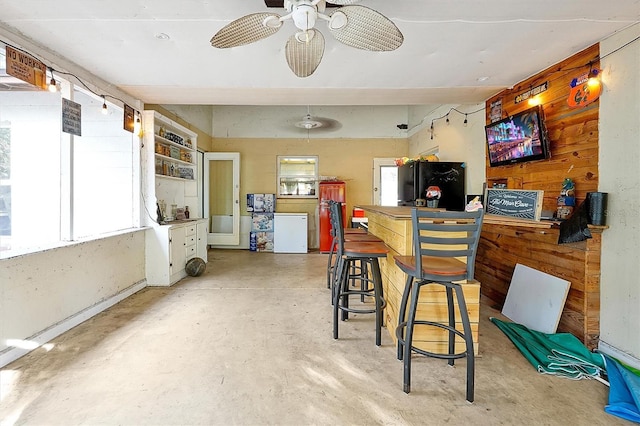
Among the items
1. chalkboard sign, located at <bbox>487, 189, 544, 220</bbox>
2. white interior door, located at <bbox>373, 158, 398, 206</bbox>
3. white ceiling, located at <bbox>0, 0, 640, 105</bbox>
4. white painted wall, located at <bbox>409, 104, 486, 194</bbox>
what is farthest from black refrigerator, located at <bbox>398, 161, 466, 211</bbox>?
white interior door, located at <bbox>373, 158, 398, 206</bbox>

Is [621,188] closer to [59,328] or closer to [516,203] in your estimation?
[516,203]

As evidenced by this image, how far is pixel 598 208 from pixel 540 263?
Result: 805 mm

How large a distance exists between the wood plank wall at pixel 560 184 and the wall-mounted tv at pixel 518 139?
0.09m

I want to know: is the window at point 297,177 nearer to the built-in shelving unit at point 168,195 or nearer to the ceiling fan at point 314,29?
the built-in shelving unit at point 168,195

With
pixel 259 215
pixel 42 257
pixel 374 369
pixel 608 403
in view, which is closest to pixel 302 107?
pixel 259 215

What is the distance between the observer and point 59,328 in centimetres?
243

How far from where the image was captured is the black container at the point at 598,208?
6.89 feet

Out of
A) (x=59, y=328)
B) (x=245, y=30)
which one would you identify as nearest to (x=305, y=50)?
(x=245, y=30)

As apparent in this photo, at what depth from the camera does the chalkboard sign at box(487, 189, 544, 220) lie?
238 cm

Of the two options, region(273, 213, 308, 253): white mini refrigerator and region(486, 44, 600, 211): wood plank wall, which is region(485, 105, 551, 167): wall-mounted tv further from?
region(273, 213, 308, 253): white mini refrigerator

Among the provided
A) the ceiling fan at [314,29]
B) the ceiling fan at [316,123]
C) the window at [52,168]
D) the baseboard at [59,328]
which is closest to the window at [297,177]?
the ceiling fan at [316,123]

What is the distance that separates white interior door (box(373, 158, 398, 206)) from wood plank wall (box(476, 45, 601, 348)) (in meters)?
3.22

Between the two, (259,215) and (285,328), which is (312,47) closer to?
(285,328)

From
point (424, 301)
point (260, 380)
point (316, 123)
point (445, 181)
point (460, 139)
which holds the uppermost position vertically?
point (316, 123)
